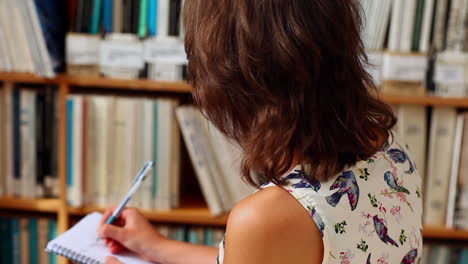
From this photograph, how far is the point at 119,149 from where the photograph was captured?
63.1 inches

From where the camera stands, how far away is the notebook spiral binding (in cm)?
105

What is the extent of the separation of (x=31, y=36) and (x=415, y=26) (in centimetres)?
100

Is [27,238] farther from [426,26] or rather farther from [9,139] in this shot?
[426,26]

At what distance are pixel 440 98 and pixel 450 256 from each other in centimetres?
48

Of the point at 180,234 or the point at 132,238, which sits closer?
the point at 132,238

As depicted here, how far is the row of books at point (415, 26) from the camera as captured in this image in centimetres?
148

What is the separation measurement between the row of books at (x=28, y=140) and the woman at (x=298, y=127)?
92 centimetres

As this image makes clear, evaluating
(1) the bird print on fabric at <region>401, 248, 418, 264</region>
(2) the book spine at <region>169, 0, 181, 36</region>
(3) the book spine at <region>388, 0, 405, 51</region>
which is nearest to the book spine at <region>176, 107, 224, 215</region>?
(2) the book spine at <region>169, 0, 181, 36</region>

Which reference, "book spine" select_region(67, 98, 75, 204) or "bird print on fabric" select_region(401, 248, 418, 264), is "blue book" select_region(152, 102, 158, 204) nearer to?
"book spine" select_region(67, 98, 75, 204)

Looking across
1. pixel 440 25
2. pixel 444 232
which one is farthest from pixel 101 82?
pixel 444 232

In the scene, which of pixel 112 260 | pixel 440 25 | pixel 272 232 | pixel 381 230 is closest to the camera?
pixel 272 232

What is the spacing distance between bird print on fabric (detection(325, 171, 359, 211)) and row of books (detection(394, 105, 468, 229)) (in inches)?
31.6

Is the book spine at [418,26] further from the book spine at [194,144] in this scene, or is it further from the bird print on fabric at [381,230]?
the bird print on fabric at [381,230]

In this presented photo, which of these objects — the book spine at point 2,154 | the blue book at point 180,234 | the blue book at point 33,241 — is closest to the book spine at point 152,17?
the book spine at point 2,154
